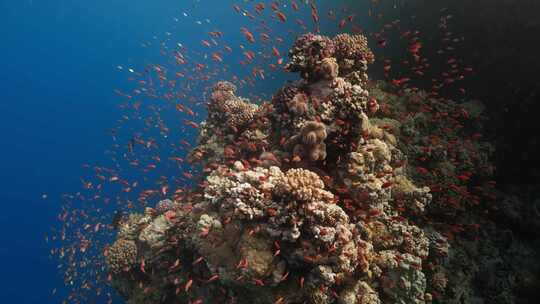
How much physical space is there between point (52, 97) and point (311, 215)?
9815 centimetres

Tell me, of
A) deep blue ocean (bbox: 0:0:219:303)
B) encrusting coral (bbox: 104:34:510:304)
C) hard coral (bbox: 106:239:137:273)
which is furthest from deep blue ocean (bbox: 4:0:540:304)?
hard coral (bbox: 106:239:137:273)

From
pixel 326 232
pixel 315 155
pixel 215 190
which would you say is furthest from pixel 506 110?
pixel 215 190

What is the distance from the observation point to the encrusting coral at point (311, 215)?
4781mm

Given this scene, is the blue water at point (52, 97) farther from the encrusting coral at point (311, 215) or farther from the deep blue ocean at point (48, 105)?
the encrusting coral at point (311, 215)

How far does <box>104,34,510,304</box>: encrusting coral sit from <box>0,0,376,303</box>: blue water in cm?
3045

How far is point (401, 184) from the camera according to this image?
6.54 m

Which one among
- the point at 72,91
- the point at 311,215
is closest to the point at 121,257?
the point at 311,215

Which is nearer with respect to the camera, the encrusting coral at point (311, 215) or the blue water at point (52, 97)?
the encrusting coral at point (311, 215)

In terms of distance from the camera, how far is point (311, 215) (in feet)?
15.4

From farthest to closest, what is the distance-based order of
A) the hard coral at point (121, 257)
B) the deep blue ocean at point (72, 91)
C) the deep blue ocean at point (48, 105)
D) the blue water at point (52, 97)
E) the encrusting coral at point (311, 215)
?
1. the blue water at point (52, 97)
2. the deep blue ocean at point (48, 105)
3. the deep blue ocean at point (72, 91)
4. the hard coral at point (121, 257)
5. the encrusting coral at point (311, 215)

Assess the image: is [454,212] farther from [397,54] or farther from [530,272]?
[397,54]

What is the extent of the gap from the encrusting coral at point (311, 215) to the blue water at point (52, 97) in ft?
99.9

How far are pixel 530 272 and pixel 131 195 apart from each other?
66134 millimetres

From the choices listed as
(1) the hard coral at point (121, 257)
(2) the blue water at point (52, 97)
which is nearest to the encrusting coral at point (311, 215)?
(1) the hard coral at point (121, 257)
